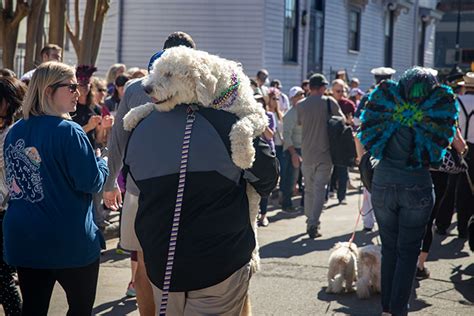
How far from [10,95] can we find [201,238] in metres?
2.13

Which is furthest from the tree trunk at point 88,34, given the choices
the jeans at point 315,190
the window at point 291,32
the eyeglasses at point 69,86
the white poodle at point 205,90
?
the window at point 291,32

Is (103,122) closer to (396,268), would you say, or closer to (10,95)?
(10,95)

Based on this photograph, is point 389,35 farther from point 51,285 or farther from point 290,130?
point 51,285

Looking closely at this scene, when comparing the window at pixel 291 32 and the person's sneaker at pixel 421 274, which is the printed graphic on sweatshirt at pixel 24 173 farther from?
the window at pixel 291 32

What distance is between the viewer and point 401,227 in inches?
211

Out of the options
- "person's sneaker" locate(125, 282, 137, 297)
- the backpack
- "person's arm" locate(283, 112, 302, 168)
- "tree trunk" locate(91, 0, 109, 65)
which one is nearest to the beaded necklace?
"person's sneaker" locate(125, 282, 137, 297)

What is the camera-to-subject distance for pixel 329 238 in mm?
9508

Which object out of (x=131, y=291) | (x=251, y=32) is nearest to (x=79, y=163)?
(x=131, y=291)

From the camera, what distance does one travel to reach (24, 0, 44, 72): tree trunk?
10.4 meters

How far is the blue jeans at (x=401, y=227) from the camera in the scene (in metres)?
5.30

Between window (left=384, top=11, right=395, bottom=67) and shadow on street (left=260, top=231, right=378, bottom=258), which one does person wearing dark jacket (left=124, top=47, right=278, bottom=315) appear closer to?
shadow on street (left=260, top=231, right=378, bottom=258)

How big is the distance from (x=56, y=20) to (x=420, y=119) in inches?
278

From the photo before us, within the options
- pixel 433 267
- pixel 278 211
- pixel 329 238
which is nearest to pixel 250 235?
pixel 433 267

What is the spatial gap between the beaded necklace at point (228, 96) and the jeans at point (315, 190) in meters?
5.96
